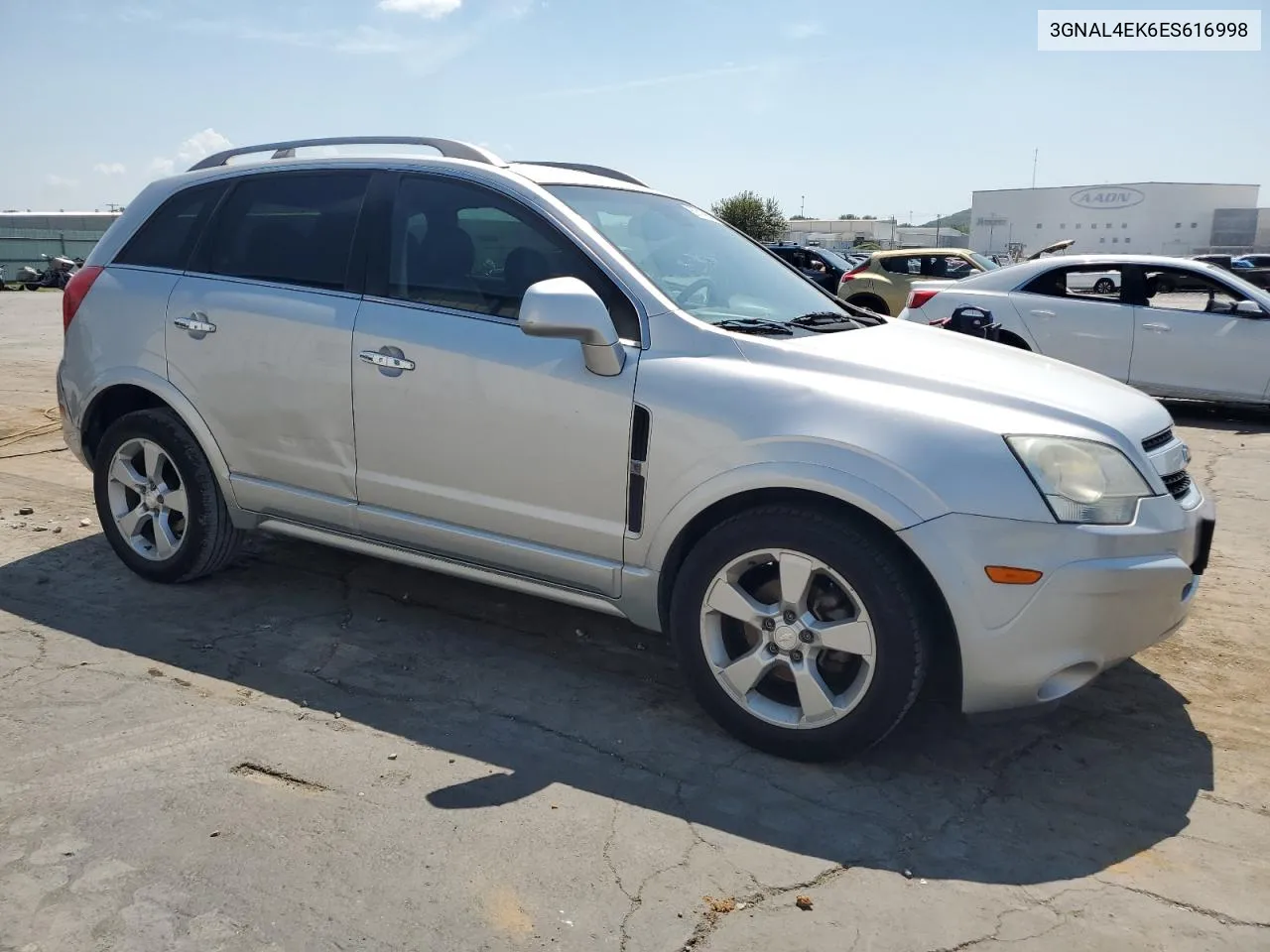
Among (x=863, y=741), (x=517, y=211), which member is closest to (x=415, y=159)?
(x=517, y=211)

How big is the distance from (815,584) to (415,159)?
7.42ft

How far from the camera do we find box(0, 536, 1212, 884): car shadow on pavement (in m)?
2.96

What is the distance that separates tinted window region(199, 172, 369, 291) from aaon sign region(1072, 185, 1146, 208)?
4168 inches

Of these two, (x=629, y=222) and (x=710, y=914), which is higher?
(x=629, y=222)

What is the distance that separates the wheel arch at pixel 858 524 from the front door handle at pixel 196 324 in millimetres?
2242

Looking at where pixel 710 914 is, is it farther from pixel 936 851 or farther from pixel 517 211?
pixel 517 211

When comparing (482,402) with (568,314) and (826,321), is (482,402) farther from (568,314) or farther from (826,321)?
(826,321)

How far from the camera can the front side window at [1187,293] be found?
9.16 m

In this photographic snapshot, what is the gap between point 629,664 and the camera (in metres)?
4.04

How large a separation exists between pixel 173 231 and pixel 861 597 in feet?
11.3

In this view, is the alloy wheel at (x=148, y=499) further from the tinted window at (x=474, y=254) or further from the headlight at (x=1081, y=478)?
the headlight at (x=1081, y=478)

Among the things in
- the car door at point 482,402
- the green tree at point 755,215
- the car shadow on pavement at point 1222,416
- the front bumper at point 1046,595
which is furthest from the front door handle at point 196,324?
the green tree at point 755,215

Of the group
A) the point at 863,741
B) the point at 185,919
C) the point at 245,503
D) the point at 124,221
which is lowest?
the point at 185,919

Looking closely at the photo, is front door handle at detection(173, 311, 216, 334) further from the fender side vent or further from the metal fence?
the metal fence
